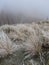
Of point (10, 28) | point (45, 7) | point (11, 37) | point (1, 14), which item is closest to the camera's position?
point (11, 37)

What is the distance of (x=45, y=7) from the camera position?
8.45 meters

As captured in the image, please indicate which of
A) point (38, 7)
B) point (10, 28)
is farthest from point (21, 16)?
point (10, 28)

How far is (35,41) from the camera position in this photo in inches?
145

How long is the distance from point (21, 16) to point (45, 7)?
1.17m

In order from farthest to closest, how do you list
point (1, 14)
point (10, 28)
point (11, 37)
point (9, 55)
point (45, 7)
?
point (45, 7)
point (1, 14)
point (10, 28)
point (11, 37)
point (9, 55)

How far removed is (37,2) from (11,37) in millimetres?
4584

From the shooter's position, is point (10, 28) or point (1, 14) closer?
point (10, 28)

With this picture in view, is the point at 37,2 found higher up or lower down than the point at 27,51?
higher up

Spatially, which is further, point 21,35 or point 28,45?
Result: point 21,35

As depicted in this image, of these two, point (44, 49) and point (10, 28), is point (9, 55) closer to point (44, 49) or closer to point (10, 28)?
point (44, 49)

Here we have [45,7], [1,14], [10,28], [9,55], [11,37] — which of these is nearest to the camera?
[9,55]

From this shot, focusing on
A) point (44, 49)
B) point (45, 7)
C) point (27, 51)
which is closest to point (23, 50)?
point (27, 51)

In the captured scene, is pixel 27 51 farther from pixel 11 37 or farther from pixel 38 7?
pixel 38 7

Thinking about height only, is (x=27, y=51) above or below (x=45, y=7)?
below
